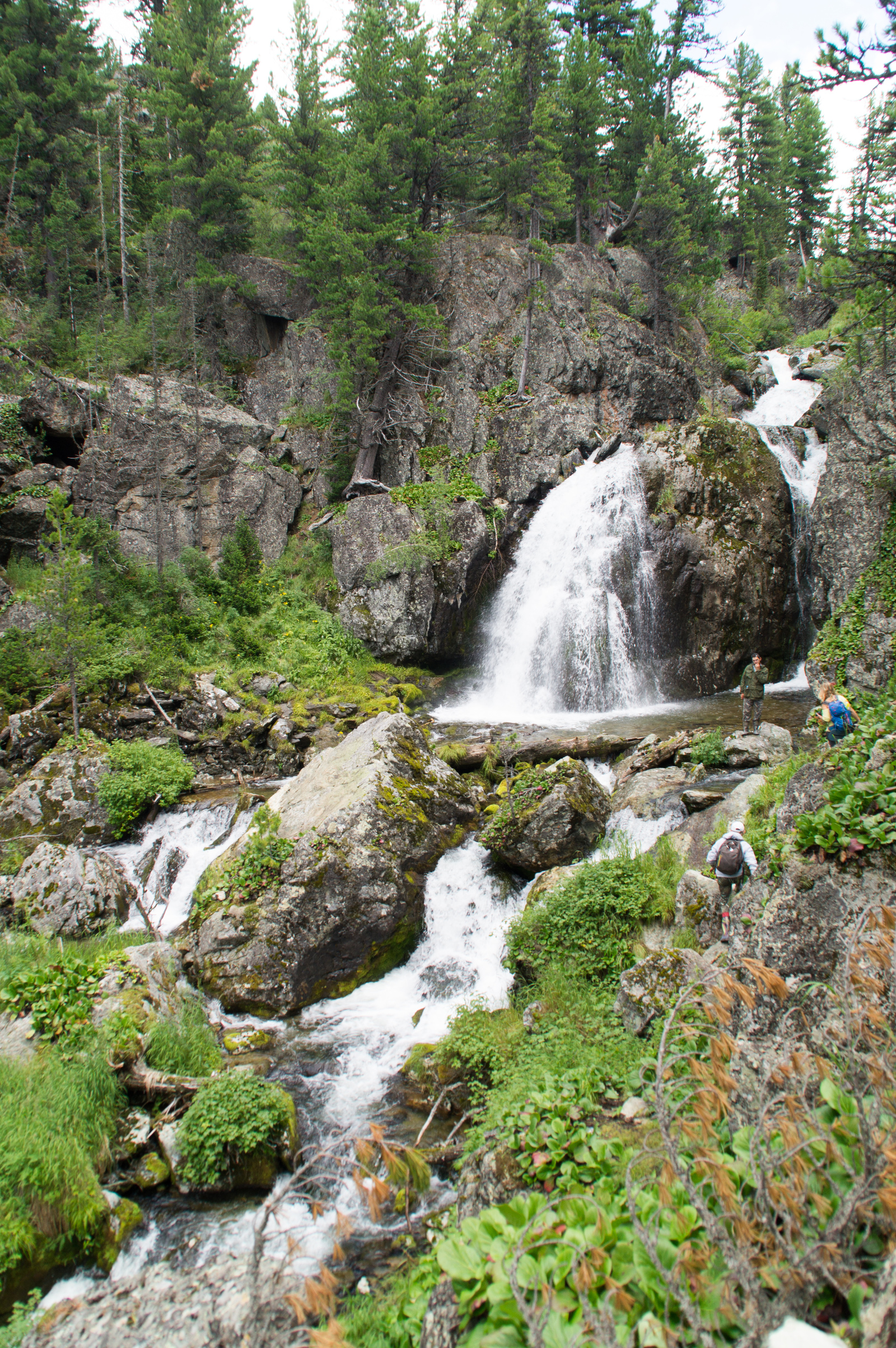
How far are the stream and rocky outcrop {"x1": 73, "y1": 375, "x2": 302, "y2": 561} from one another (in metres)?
10.6

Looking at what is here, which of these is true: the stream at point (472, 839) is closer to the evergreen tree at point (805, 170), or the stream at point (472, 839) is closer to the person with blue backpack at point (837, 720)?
the person with blue backpack at point (837, 720)

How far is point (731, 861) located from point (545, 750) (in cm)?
651

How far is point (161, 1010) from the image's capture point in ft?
24.4

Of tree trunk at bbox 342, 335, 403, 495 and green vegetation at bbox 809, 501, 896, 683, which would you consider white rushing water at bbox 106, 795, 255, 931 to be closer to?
green vegetation at bbox 809, 501, 896, 683

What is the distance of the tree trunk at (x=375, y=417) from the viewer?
2498 centimetres

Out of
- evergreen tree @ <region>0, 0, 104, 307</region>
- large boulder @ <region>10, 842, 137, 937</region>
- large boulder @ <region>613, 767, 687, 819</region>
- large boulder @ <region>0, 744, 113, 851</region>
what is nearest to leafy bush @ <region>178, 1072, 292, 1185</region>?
large boulder @ <region>10, 842, 137, 937</region>

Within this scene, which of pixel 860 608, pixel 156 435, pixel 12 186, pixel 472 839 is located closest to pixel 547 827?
pixel 472 839

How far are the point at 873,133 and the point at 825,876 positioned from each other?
987 centimetres

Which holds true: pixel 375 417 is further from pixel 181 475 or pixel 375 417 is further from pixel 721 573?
pixel 721 573

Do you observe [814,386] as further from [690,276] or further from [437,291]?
[437,291]

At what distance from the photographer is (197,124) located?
25.7m

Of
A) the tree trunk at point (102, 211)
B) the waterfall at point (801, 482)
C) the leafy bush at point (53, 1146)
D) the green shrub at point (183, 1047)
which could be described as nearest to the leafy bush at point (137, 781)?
the green shrub at point (183, 1047)

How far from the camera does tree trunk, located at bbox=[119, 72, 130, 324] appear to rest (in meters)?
24.7

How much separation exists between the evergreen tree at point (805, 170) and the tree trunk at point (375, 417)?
33993mm
